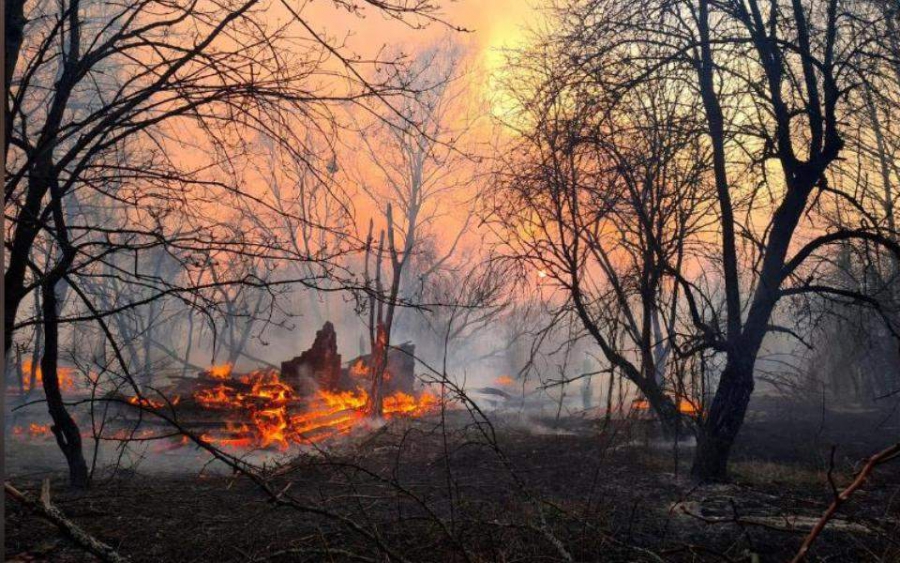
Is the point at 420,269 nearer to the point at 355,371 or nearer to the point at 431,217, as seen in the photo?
the point at 431,217

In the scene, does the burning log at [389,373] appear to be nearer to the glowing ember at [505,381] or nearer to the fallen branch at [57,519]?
the fallen branch at [57,519]

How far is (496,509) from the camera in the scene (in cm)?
518

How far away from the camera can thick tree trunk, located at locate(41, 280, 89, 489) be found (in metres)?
5.21

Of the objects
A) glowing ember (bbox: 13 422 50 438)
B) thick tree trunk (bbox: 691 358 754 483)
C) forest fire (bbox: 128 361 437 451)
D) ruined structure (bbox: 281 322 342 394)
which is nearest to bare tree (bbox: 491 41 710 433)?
thick tree trunk (bbox: 691 358 754 483)

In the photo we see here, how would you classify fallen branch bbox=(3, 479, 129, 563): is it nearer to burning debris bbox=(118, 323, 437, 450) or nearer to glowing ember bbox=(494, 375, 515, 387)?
burning debris bbox=(118, 323, 437, 450)

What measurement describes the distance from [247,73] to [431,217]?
19757 millimetres

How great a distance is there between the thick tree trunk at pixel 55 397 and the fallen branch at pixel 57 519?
127 inches

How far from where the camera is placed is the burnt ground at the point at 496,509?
11.2ft

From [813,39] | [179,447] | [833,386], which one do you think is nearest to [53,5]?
[179,447]

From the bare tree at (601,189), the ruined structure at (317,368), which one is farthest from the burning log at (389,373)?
the bare tree at (601,189)

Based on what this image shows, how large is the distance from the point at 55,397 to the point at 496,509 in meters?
4.32

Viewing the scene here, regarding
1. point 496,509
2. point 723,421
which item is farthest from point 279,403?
point 723,421

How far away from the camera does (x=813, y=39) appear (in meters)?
6.91

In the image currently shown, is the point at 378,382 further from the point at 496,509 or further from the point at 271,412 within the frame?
the point at 496,509
